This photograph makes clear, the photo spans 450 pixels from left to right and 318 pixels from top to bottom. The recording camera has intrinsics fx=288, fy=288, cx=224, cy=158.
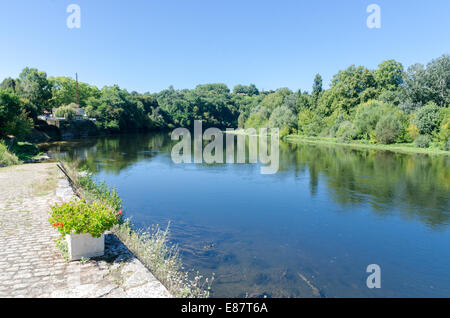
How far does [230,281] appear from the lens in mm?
6957

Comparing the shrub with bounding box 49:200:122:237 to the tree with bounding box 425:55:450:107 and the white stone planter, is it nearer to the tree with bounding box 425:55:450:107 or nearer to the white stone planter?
the white stone planter

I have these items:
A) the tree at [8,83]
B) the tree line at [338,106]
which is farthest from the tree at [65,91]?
the tree at [8,83]

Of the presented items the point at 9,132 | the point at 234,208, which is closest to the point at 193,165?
the point at 234,208

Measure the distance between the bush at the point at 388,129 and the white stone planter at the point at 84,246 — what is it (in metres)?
45.2

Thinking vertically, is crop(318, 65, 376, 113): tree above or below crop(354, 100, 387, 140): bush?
above

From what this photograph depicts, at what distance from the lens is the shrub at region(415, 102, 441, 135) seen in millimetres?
38375

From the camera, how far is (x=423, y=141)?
37875 mm

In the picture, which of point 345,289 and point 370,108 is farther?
point 370,108

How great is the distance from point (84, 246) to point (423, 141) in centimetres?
4348

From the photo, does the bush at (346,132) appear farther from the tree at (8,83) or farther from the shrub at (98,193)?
the tree at (8,83)

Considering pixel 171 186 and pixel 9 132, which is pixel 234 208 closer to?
pixel 171 186

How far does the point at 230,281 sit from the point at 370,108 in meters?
48.3

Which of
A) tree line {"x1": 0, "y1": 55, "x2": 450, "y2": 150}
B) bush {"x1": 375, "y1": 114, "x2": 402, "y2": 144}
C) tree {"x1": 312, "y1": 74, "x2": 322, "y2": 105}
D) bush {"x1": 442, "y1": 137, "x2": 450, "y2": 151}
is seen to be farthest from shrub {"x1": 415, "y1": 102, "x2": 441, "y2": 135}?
tree {"x1": 312, "y1": 74, "x2": 322, "y2": 105}

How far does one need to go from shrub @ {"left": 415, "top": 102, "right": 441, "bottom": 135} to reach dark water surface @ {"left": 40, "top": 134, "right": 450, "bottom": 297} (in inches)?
866
